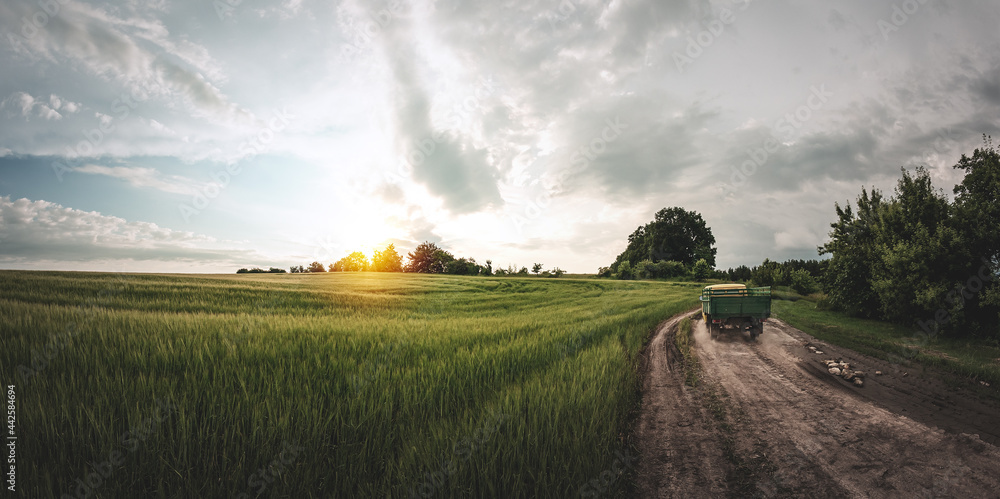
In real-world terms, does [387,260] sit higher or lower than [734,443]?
higher

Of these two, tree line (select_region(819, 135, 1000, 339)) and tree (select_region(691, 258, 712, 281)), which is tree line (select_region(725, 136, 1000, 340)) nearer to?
tree line (select_region(819, 135, 1000, 339))

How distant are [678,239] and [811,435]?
70848 millimetres

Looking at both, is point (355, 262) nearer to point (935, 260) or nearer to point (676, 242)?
point (676, 242)

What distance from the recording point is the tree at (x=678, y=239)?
66.4 metres

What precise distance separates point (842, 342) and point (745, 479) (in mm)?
11040

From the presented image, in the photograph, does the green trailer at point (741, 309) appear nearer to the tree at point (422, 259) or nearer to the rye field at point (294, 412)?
the rye field at point (294, 412)

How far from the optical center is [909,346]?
382 inches

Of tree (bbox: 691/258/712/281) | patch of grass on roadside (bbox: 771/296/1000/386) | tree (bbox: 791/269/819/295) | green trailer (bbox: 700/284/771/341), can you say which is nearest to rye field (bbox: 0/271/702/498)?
green trailer (bbox: 700/284/771/341)

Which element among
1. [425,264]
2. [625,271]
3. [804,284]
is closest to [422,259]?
[425,264]

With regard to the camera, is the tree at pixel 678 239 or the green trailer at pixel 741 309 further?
the tree at pixel 678 239

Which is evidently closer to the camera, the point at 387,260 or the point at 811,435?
the point at 811,435

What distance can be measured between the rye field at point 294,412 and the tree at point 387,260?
73.4 meters

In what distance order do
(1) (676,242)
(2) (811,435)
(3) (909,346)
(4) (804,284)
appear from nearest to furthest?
1. (2) (811,435)
2. (3) (909,346)
3. (4) (804,284)
4. (1) (676,242)

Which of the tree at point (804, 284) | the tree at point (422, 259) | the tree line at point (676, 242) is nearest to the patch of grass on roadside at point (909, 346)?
the tree at point (804, 284)
